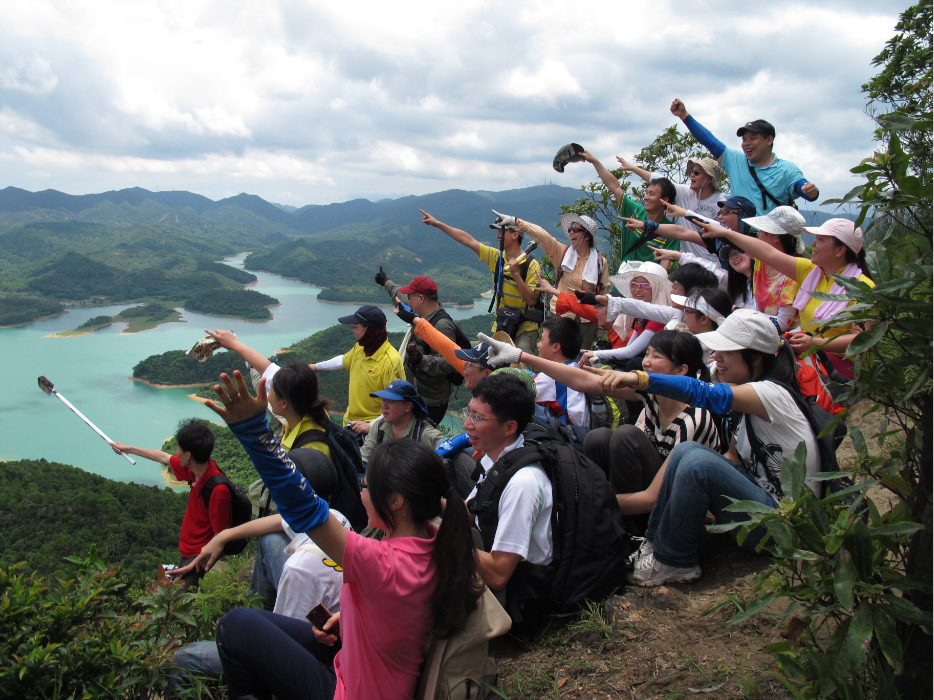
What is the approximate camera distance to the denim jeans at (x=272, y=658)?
231 cm

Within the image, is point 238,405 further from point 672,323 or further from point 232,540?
point 672,323

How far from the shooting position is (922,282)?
1.53 metres

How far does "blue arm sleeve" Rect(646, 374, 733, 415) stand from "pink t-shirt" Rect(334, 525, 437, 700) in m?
1.15

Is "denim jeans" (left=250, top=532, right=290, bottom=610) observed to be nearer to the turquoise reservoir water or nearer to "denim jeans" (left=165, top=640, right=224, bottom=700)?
"denim jeans" (left=165, top=640, right=224, bottom=700)

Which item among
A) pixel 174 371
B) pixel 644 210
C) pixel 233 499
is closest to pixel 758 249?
pixel 644 210

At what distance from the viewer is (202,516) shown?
4.01 m

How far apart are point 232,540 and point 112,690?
3.51 ft

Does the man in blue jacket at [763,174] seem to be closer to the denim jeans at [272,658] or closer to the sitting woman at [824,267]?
the sitting woman at [824,267]

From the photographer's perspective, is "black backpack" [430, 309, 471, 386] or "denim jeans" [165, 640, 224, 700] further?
"black backpack" [430, 309, 471, 386]

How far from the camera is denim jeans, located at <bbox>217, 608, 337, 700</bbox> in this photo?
2.31 meters

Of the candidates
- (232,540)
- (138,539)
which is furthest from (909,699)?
(138,539)

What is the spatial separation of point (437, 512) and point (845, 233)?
9.82ft

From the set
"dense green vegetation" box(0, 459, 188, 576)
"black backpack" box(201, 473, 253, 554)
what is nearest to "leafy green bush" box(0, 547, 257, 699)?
"black backpack" box(201, 473, 253, 554)

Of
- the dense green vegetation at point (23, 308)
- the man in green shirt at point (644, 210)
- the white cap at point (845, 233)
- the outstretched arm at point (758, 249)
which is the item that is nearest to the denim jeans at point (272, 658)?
the outstretched arm at point (758, 249)
